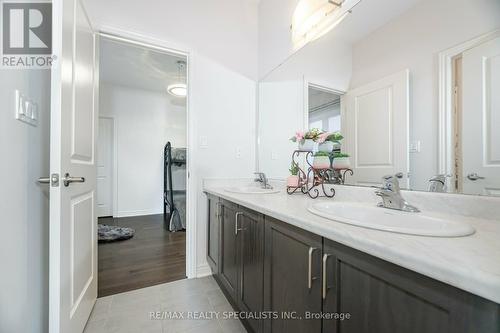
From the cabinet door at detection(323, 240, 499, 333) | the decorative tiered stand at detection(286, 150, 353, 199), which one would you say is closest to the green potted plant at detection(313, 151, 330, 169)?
the decorative tiered stand at detection(286, 150, 353, 199)

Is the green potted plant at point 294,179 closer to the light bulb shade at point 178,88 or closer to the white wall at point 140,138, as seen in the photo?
the light bulb shade at point 178,88

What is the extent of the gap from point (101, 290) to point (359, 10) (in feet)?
8.75

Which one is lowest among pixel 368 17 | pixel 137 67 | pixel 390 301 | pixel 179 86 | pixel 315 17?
pixel 390 301

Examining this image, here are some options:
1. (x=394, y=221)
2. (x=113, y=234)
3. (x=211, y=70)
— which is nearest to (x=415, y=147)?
(x=394, y=221)

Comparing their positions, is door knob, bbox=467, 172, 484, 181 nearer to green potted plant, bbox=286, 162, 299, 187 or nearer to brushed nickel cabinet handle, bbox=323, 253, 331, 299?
brushed nickel cabinet handle, bbox=323, 253, 331, 299

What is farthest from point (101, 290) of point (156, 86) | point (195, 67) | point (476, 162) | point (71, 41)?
point (156, 86)

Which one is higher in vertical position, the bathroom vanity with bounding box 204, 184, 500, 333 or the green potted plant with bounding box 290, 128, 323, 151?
the green potted plant with bounding box 290, 128, 323, 151

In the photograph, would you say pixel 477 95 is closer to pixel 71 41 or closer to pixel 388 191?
pixel 388 191

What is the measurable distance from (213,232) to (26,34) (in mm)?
1602

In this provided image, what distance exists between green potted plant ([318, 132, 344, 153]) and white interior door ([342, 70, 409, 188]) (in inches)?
1.9

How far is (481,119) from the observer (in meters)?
0.76

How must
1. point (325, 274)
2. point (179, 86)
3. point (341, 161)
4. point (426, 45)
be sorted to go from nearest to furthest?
point (325, 274)
point (426, 45)
point (341, 161)
point (179, 86)

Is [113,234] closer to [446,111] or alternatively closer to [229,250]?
[229,250]

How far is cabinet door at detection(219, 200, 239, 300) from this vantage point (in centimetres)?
136
